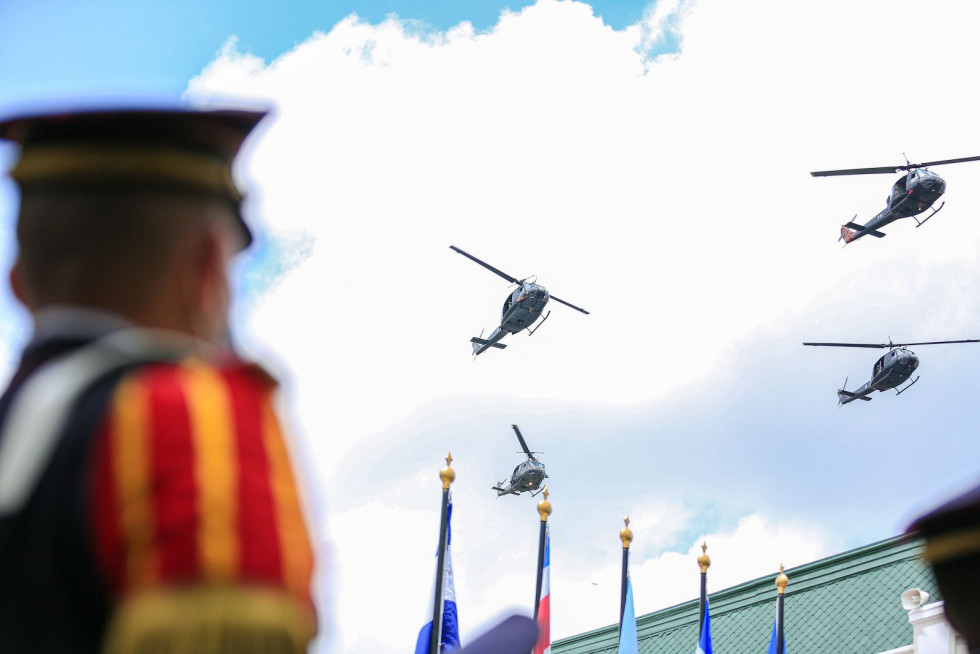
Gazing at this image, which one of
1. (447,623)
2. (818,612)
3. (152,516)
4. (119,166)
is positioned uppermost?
(818,612)

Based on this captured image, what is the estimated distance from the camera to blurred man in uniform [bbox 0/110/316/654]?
1661 mm

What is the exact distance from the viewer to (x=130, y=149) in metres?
2.09

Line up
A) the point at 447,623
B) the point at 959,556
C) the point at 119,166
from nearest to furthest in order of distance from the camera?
the point at 119,166 → the point at 959,556 → the point at 447,623

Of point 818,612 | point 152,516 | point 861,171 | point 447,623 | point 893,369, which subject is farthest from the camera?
point 893,369

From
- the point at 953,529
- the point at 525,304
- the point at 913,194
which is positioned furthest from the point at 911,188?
the point at 953,529

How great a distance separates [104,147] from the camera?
6.86 ft

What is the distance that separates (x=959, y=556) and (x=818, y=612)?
2511 centimetres

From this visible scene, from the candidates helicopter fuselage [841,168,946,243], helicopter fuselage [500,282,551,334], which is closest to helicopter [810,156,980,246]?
helicopter fuselage [841,168,946,243]

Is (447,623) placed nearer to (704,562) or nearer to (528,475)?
(704,562)

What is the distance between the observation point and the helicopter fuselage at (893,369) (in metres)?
44.7

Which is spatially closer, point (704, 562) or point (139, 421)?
point (139, 421)

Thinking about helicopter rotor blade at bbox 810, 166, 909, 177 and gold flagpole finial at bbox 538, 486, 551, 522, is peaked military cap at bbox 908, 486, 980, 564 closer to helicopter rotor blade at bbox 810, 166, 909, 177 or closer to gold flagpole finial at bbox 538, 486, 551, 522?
gold flagpole finial at bbox 538, 486, 551, 522

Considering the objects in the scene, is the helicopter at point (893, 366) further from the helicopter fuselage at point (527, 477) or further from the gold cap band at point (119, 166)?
the gold cap band at point (119, 166)

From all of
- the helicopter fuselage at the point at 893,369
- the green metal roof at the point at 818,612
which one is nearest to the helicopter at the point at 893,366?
the helicopter fuselage at the point at 893,369
